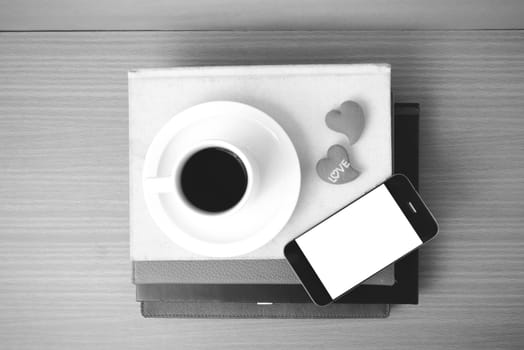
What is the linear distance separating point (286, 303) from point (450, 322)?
19 cm

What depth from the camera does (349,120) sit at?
452 mm

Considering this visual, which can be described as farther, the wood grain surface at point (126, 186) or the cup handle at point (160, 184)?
the wood grain surface at point (126, 186)

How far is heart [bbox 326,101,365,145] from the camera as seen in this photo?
452 mm

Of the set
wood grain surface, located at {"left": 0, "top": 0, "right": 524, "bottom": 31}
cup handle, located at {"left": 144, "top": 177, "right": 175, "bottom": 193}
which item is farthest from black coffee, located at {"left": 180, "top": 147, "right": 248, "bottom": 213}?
wood grain surface, located at {"left": 0, "top": 0, "right": 524, "bottom": 31}

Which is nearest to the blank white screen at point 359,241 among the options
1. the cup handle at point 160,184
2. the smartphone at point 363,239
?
the smartphone at point 363,239

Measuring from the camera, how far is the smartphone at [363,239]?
0.48 metres

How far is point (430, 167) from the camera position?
1.80 feet

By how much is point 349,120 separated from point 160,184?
176 millimetres

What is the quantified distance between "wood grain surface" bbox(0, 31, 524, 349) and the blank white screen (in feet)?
0.28

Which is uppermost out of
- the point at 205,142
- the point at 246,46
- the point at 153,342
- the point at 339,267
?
the point at 246,46

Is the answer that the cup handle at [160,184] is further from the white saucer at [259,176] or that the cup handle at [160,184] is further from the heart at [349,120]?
the heart at [349,120]

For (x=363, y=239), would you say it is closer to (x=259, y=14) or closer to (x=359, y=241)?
(x=359, y=241)

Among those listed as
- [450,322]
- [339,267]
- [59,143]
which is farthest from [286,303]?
[59,143]

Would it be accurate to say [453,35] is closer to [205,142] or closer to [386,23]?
[386,23]
